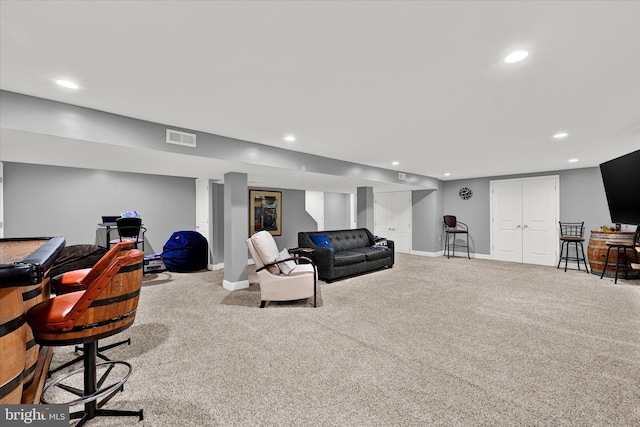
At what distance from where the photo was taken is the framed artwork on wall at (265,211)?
6.89 meters

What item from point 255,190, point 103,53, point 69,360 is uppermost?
point 103,53

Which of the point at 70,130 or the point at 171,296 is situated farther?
the point at 171,296

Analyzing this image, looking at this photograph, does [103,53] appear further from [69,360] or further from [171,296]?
[171,296]

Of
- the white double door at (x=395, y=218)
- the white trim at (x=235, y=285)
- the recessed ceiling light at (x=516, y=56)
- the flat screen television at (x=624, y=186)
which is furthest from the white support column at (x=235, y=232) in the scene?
the white double door at (x=395, y=218)

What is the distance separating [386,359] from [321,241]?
320 centimetres

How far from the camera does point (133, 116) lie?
292 cm

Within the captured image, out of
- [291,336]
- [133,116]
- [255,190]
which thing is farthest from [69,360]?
[255,190]

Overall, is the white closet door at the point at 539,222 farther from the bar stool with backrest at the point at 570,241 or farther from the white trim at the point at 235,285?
the white trim at the point at 235,285

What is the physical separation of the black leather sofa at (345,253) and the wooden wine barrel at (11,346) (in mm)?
4037

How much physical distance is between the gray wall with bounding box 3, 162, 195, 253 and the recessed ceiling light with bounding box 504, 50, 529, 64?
6.34 metres

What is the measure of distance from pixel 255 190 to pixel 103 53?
5154 mm

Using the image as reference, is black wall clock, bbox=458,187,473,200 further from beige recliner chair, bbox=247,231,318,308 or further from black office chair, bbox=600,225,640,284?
beige recliner chair, bbox=247,231,318,308

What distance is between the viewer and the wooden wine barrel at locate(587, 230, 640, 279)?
4.99 m

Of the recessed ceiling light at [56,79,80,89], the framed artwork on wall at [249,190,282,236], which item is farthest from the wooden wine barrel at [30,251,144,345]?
the framed artwork on wall at [249,190,282,236]
